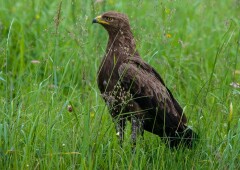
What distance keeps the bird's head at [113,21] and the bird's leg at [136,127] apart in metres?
0.78

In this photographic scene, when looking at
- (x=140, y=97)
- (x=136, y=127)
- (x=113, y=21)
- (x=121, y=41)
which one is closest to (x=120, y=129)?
(x=136, y=127)

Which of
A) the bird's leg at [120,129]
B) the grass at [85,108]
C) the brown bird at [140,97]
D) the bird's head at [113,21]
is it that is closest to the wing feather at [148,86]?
the brown bird at [140,97]

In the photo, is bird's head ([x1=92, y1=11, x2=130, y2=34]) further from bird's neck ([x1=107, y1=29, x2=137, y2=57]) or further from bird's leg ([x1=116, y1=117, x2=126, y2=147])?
bird's leg ([x1=116, y1=117, x2=126, y2=147])

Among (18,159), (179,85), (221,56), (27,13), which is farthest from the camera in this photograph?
(27,13)

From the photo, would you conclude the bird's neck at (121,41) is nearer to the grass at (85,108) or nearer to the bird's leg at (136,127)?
the grass at (85,108)

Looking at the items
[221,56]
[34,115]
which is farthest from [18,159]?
[221,56]

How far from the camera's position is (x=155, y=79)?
19.4 ft

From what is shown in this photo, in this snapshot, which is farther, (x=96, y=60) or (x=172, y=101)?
(x=96, y=60)

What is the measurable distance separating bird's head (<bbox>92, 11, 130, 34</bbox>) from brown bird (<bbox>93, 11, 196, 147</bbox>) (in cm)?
5

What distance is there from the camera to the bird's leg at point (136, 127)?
5.54 m

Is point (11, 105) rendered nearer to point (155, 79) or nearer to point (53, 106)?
point (53, 106)

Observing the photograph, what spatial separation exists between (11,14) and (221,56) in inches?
90.8

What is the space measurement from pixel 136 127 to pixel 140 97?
0.25m

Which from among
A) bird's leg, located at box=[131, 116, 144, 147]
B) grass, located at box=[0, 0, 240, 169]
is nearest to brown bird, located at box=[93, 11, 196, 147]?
bird's leg, located at box=[131, 116, 144, 147]
